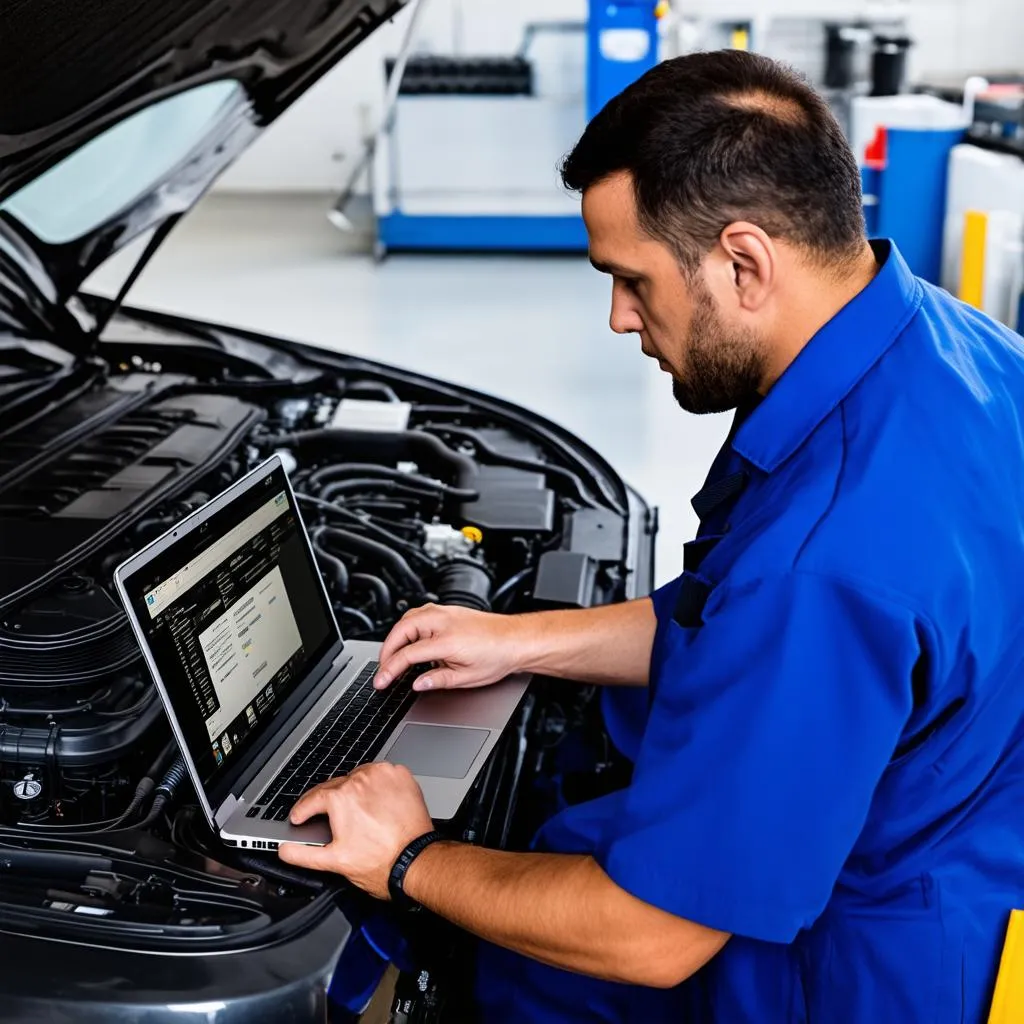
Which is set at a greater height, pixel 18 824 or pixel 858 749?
pixel 858 749

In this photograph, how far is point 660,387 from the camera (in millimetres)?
5344

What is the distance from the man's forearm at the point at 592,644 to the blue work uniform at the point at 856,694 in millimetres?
389

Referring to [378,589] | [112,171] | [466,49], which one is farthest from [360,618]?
[466,49]

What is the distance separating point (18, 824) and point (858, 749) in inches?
35.4

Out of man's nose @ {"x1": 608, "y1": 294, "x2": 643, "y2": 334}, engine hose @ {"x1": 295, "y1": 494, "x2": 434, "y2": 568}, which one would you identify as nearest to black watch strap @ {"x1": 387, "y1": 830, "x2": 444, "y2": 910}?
man's nose @ {"x1": 608, "y1": 294, "x2": 643, "y2": 334}

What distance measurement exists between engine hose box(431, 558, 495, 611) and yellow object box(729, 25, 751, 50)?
20.2 ft

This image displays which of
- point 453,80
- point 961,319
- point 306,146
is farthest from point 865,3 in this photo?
point 961,319

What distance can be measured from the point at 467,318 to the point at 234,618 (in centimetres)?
495

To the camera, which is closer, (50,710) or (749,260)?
(749,260)

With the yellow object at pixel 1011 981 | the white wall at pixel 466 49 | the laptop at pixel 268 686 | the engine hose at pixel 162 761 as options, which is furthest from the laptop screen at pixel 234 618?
the white wall at pixel 466 49

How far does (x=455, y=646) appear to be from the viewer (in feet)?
5.33

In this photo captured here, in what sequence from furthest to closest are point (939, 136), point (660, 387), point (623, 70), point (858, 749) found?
1. point (623, 70)
2. point (939, 136)
3. point (660, 387)
4. point (858, 749)

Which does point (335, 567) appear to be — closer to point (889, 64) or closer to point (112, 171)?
point (112, 171)

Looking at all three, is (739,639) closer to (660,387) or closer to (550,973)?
(550,973)
